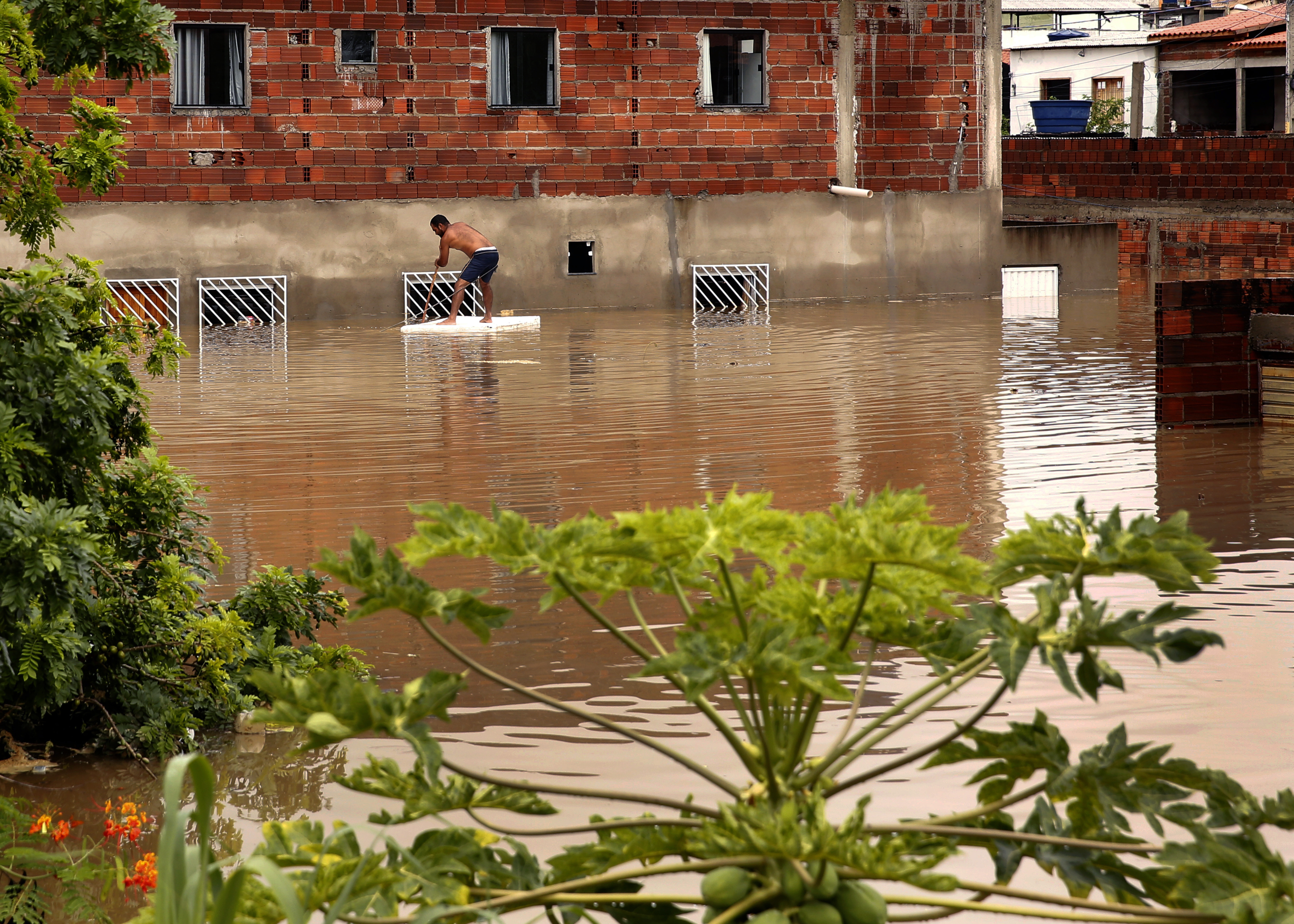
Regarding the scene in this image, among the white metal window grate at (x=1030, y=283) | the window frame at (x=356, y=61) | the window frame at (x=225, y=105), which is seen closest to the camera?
the window frame at (x=225, y=105)

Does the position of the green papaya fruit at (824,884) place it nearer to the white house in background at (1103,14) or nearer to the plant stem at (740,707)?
the plant stem at (740,707)

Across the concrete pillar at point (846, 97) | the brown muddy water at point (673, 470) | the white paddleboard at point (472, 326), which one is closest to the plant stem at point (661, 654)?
the brown muddy water at point (673, 470)

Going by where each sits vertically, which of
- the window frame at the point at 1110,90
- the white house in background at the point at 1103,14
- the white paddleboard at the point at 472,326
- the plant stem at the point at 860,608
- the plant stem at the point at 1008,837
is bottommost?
the plant stem at the point at 1008,837

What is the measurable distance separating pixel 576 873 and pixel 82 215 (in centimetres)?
2184

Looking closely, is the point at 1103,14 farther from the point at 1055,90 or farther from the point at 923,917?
the point at 923,917

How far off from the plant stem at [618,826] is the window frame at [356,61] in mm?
22242

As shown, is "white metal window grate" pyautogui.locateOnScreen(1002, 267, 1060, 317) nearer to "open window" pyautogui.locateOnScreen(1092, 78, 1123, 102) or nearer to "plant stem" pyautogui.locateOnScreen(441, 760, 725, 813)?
"open window" pyautogui.locateOnScreen(1092, 78, 1123, 102)

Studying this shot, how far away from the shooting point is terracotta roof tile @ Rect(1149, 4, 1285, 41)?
143ft

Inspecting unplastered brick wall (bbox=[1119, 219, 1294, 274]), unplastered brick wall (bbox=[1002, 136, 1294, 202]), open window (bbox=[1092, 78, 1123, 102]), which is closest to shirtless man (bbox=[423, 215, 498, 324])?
unplastered brick wall (bbox=[1119, 219, 1294, 274])

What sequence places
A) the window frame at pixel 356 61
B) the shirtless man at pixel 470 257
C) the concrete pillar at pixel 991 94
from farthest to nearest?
the concrete pillar at pixel 991 94, the window frame at pixel 356 61, the shirtless man at pixel 470 257

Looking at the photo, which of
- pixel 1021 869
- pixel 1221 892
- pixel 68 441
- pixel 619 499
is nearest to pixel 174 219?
pixel 619 499

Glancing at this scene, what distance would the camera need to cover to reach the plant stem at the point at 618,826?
7.22ft

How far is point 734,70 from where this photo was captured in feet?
82.3

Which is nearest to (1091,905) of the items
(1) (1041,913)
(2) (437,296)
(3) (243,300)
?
(1) (1041,913)
